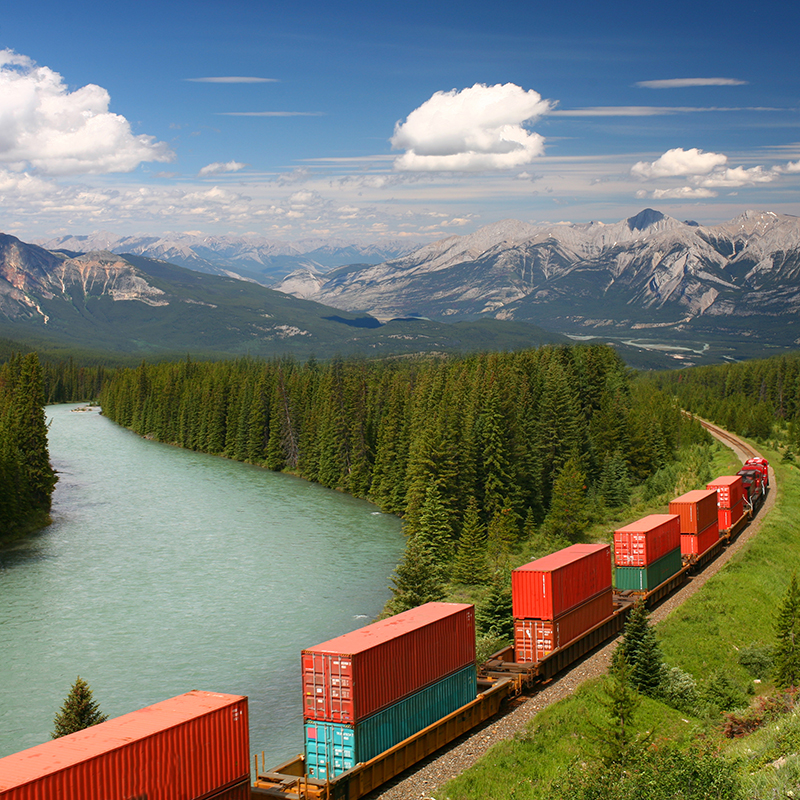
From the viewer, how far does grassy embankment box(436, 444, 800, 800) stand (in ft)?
79.3

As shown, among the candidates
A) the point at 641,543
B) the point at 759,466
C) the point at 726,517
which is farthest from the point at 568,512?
the point at 641,543

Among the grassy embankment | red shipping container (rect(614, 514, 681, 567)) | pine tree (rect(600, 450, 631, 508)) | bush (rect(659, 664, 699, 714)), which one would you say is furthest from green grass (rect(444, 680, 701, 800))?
pine tree (rect(600, 450, 631, 508))

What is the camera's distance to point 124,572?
60.7 m

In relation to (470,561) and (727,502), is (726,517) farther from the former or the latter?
(470,561)

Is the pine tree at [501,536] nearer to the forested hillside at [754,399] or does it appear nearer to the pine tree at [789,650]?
the pine tree at [789,650]

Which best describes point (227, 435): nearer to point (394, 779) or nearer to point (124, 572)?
point (124, 572)

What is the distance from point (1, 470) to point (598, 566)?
2233 inches

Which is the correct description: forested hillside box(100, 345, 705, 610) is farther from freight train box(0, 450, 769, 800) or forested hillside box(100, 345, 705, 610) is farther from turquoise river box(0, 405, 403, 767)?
freight train box(0, 450, 769, 800)

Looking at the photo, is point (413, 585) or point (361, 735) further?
point (413, 585)

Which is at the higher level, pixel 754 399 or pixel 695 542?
pixel 695 542

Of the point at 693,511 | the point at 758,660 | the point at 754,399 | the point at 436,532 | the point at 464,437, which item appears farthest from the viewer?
the point at 754,399

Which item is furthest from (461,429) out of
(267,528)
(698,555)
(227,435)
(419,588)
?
(227,435)

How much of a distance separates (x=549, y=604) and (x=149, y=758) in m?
19.9

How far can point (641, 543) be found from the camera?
44875 millimetres
